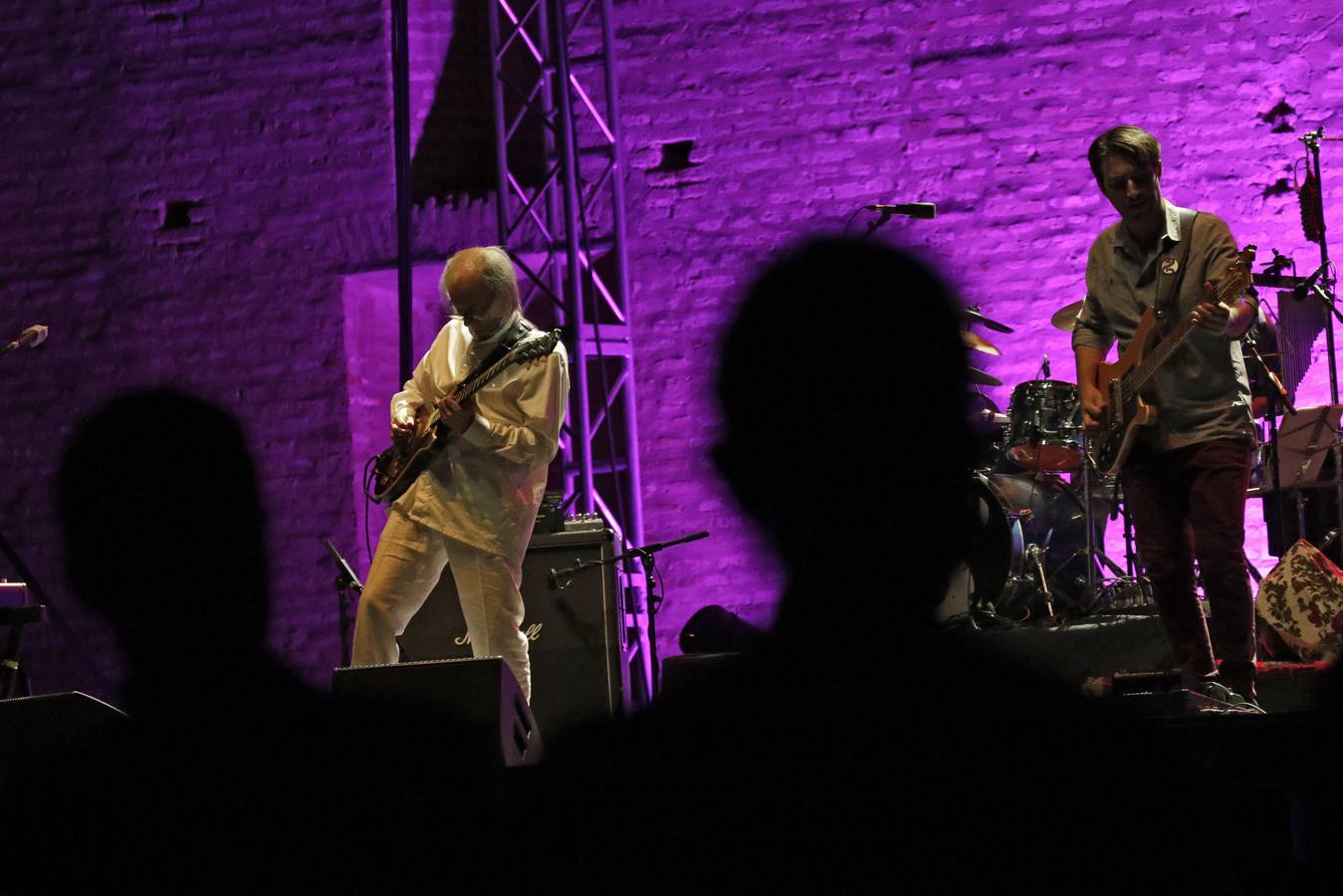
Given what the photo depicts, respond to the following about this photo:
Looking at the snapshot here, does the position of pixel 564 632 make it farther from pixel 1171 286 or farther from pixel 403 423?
pixel 1171 286

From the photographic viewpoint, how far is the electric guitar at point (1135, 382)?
151 inches

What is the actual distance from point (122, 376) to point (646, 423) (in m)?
3.17

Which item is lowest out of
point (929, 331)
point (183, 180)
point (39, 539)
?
point (39, 539)

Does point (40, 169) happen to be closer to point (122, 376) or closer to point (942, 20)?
point (122, 376)

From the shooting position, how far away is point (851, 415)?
7.06 metres

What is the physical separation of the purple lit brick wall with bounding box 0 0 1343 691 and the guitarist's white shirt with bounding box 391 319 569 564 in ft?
9.34

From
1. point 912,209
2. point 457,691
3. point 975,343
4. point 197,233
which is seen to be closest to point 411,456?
point 457,691

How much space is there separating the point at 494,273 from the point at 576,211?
131 inches

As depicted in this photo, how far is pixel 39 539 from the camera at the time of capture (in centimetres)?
830

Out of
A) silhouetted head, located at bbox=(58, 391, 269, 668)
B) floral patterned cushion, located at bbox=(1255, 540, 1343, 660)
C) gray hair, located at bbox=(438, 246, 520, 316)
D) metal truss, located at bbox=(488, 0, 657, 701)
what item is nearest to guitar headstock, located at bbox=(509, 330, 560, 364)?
gray hair, located at bbox=(438, 246, 520, 316)

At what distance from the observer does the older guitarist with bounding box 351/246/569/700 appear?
4.37 m

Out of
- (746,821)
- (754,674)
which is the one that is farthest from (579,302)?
(746,821)

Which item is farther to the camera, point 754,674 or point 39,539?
point 39,539

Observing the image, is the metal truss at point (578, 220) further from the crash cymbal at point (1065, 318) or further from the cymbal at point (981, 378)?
the crash cymbal at point (1065, 318)
